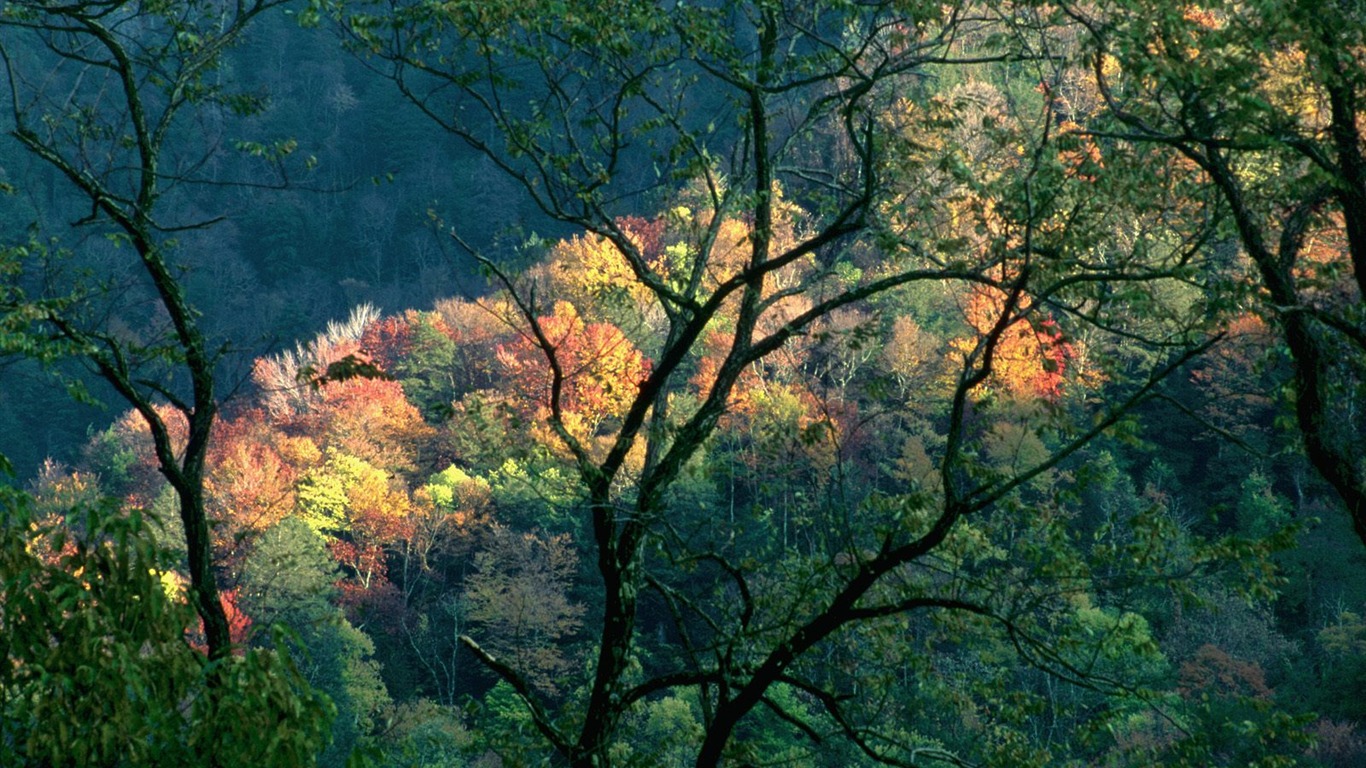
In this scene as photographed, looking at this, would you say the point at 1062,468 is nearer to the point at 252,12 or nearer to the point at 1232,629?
the point at 1232,629

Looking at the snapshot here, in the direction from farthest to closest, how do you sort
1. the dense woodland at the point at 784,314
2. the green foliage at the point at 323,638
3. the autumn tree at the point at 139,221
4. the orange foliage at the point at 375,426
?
the orange foliage at the point at 375,426 → the green foliage at the point at 323,638 → the autumn tree at the point at 139,221 → the dense woodland at the point at 784,314

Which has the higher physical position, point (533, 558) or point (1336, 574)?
point (533, 558)

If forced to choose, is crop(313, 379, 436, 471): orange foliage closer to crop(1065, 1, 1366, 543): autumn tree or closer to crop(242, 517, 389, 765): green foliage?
crop(242, 517, 389, 765): green foliage

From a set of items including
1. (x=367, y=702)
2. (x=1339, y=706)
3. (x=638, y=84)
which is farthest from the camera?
(x=367, y=702)

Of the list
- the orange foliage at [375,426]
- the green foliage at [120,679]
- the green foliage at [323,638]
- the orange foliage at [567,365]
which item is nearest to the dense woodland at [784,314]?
the green foliage at [120,679]

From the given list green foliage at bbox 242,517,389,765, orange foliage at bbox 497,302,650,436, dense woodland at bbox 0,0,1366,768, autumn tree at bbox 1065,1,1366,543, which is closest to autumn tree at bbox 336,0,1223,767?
dense woodland at bbox 0,0,1366,768

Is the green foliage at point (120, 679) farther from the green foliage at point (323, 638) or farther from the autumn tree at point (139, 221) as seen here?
the green foliage at point (323, 638)

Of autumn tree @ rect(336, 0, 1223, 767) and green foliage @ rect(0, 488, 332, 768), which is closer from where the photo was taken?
green foliage @ rect(0, 488, 332, 768)

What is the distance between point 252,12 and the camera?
6.62 m

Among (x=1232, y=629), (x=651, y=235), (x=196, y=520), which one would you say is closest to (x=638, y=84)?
(x=196, y=520)

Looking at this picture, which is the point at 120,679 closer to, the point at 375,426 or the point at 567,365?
the point at 567,365

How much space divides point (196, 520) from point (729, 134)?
6286 cm

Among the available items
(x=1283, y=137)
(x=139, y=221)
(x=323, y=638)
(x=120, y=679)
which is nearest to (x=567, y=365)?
(x=323, y=638)

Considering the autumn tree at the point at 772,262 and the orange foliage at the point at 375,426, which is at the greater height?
the orange foliage at the point at 375,426
